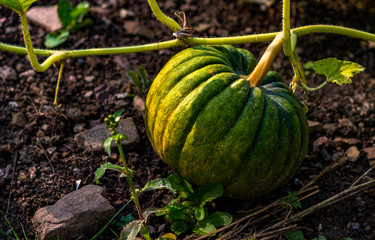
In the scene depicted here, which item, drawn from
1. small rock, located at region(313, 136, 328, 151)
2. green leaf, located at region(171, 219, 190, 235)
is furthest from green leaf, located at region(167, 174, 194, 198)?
small rock, located at region(313, 136, 328, 151)

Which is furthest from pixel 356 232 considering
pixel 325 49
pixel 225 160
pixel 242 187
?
pixel 325 49

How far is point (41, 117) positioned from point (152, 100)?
1122mm

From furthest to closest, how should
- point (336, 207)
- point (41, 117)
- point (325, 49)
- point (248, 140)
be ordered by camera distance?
point (325, 49)
point (41, 117)
point (336, 207)
point (248, 140)

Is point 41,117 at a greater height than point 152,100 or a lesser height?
lesser

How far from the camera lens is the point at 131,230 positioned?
260 cm

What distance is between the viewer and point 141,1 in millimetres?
4863

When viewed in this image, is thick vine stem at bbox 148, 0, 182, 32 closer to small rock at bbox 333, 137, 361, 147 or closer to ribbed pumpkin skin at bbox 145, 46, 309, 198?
ribbed pumpkin skin at bbox 145, 46, 309, 198

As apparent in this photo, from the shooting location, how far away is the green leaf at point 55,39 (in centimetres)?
411

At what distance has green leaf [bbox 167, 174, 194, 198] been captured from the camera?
2.79 m

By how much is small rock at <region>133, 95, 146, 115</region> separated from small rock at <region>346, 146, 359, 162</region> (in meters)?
1.62

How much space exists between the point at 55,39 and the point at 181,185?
6.92 feet

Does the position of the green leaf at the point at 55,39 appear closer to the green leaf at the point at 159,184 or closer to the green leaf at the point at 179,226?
the green leaf at the point at 159,184

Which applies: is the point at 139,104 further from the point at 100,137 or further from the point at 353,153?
the point at 353,153

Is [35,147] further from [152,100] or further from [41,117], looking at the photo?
[152,100]
